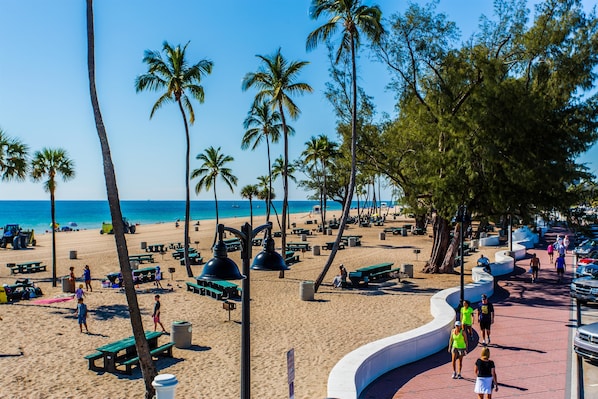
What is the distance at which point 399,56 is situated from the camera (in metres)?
25.6

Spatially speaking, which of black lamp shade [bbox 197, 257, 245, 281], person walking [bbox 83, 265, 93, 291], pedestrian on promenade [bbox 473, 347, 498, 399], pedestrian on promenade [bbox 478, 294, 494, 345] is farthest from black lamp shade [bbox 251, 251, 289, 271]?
person walking [bbox 83, 265, 93, 291]

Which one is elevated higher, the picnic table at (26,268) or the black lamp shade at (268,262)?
the black lamp shade at (268,262)

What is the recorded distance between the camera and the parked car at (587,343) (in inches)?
445

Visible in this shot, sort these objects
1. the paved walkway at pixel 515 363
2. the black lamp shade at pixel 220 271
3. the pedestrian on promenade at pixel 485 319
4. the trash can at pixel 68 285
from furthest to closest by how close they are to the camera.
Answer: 1. the trash can at pixel 68 285
2. the pedestrian on promenade at pixel 485 319
3. the paved walkway at pixel 515 363
4. the black lamp shade at pixel 220 271

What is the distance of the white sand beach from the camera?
11383 mm

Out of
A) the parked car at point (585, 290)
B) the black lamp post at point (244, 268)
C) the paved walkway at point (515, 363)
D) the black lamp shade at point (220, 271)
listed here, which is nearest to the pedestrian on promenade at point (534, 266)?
the paved walkway at point (515, 363)

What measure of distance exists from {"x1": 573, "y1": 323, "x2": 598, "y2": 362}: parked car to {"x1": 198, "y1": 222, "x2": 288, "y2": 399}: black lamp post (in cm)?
923

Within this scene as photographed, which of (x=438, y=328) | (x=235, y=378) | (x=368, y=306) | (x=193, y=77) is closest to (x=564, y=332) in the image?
(x=438, y=328)

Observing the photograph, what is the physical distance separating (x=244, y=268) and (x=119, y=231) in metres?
4.72

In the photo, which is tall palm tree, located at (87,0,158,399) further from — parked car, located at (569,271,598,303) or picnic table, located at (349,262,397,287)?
parked car, located at (569,271,598,303)

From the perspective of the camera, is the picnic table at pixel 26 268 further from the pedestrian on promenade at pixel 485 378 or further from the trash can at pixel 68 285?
the pedestrian on promenade at pixel 485 378

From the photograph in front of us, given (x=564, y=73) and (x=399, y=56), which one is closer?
(x=564, y=73)

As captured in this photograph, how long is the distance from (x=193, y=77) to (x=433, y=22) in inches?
530

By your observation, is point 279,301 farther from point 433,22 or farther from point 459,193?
point 433,22
